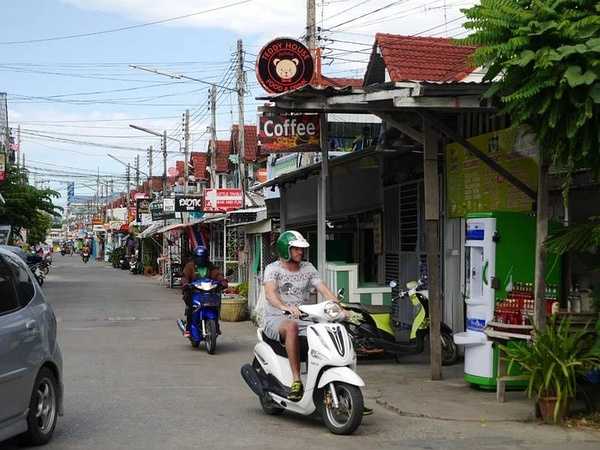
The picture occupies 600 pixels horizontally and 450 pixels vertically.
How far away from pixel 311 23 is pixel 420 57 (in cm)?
291

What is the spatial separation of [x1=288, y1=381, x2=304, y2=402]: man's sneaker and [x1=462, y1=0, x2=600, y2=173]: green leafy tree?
3.04 metres

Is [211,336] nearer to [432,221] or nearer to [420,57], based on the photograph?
Answer: [432,221]

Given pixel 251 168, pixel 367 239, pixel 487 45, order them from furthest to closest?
pixel 251 168 < pixel 367 239 < pixel 487 45

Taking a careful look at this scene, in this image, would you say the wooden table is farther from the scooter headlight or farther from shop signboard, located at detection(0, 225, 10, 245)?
shop signboard, located at detection(0, 225, 10, 245)

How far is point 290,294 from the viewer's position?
8375 mm

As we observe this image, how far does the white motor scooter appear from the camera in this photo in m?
7.41

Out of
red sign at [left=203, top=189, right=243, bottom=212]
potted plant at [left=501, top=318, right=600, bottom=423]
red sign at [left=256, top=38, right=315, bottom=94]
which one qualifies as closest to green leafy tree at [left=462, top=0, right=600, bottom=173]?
potted plant at [left=501, top=318, right=600, bottom=423]

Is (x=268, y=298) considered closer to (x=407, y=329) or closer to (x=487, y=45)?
(x=487, y=45)

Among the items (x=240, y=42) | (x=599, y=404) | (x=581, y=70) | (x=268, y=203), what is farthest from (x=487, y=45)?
(x=240, y=42)

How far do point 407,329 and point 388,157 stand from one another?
319cm

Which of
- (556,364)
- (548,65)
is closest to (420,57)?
(556,364)

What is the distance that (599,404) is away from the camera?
27.8 feet

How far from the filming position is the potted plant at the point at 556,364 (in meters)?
7.79

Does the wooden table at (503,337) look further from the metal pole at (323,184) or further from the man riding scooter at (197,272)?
the man riding scooter at (197,272)
